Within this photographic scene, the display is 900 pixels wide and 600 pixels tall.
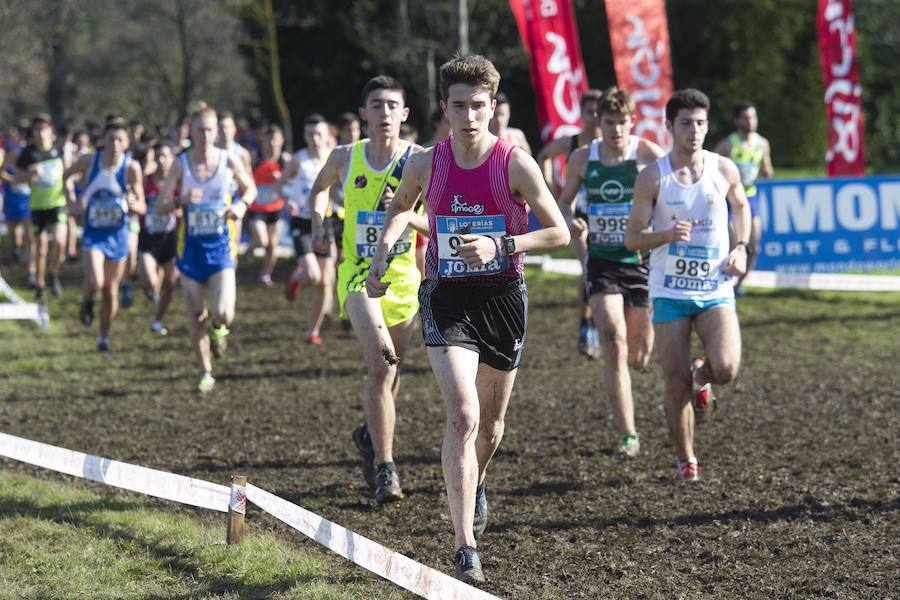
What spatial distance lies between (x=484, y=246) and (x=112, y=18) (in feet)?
145

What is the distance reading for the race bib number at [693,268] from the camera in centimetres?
664

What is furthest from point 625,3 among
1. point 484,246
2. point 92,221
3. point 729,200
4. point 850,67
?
point 484,246

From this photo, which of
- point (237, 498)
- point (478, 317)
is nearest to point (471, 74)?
point (478, 317)

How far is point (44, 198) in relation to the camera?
1639 cm

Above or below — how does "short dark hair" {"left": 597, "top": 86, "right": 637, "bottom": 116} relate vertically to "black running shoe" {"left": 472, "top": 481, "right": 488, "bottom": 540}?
above

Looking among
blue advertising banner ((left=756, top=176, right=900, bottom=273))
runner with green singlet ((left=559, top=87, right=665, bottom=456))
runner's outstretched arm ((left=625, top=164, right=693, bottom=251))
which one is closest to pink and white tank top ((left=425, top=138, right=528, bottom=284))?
runner's outstretched arm ((left=625, top=164, right=693, bottom=251))

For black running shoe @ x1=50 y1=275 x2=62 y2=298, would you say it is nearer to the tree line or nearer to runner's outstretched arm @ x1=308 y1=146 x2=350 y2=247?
the tree line

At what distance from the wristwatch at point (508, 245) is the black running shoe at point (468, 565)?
49.3 inches

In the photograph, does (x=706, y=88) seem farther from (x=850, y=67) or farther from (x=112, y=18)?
(x=112, y=18)

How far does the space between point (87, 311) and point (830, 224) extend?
926 centimetres

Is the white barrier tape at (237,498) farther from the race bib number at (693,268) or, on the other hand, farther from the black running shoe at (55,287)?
the black running shoe at (55,287)

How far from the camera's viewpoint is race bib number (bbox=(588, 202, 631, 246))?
790 centimetres

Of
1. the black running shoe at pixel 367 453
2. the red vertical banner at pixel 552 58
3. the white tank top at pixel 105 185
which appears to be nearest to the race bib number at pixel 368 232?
the black running shoe at pixel 367 453

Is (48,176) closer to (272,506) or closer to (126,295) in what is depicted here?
(126,295)
